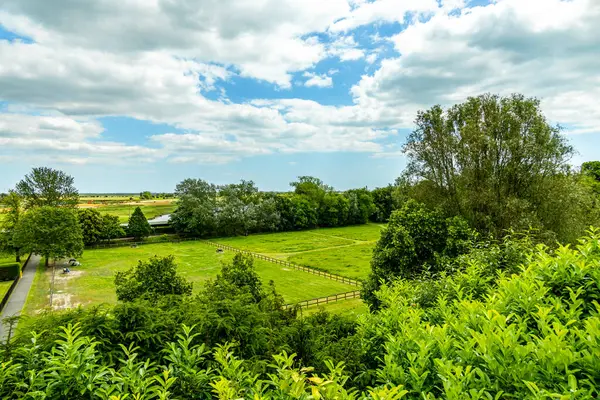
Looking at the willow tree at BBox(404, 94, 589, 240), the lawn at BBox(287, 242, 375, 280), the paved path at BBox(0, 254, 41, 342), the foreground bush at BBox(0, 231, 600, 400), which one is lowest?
the lawn at BBox(287, 242, 375, 280)

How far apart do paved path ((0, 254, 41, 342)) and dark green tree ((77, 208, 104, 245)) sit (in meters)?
10.3

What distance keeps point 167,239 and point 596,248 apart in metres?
69.5

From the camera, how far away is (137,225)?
63.4 meters

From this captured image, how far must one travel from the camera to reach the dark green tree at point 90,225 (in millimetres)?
55781

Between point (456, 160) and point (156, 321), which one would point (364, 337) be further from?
point (456, 160)

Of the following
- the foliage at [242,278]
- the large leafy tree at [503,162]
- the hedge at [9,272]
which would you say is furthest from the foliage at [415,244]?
the hedge at [9,272]

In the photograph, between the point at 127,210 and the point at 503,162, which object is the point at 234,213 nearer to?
the point at 127,210

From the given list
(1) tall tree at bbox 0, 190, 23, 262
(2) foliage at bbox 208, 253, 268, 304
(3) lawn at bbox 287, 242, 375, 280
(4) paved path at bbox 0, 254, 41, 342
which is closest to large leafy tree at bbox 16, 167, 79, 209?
(1) tall tree at bbox 0, 190, 23, 262

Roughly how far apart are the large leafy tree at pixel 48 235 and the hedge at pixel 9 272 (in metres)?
4.96

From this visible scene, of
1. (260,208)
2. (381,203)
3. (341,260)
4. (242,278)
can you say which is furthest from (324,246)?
(242,278)

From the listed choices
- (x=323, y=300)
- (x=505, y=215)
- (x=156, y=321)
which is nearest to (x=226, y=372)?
(x=156, y=321)

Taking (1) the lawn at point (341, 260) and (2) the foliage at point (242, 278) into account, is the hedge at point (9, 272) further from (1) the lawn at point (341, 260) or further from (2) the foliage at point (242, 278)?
(2) the foliage at point (242, 278)

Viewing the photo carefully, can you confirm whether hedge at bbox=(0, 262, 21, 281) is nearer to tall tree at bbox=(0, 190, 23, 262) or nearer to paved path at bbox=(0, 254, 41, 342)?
paved path at bbox=(0, 254, 41, 342)

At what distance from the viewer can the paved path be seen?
25258 mm
